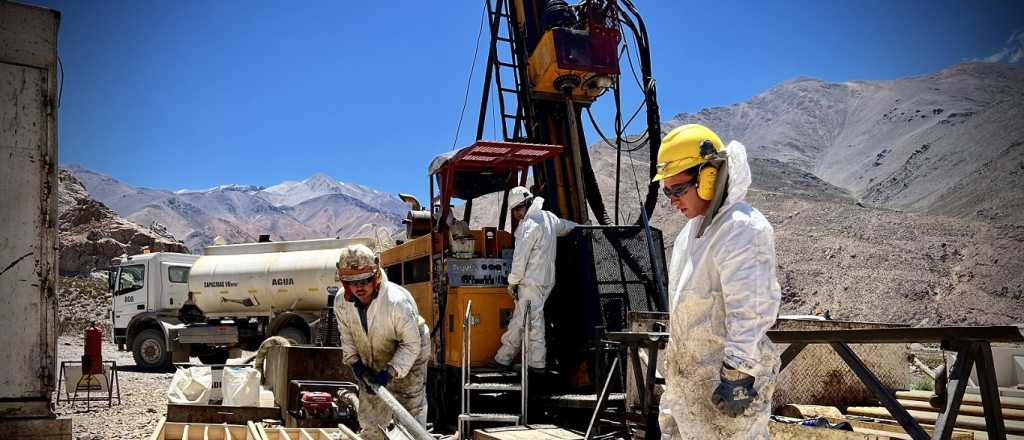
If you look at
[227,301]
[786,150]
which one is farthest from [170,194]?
[227,301]

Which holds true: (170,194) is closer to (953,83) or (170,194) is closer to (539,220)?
(953,83)

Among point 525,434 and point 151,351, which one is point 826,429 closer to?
point 525,434

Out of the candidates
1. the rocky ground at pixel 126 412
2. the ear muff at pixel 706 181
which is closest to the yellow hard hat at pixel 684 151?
the ear muff at pixel 706 181

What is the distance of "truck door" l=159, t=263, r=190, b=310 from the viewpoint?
1847cm

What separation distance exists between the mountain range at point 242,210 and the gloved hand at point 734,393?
9117cm

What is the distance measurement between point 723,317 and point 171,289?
18258 millimetres

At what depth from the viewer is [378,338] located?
531 centimetres

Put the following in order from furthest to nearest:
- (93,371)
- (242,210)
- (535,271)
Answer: (242,210) < (93,371) < (535,271)

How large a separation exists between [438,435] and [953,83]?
92.1 m

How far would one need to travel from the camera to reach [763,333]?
2.71 meters

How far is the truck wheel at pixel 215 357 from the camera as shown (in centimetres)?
1847

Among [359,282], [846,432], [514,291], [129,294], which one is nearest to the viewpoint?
[846,432]

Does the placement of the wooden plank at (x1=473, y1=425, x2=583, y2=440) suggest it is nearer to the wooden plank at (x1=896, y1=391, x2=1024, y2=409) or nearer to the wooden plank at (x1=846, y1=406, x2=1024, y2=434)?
the wooden plank at (x1=846, y1=406, x2=1024, y2=434)

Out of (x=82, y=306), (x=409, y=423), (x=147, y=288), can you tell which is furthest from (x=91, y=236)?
(x=409, y=423)
